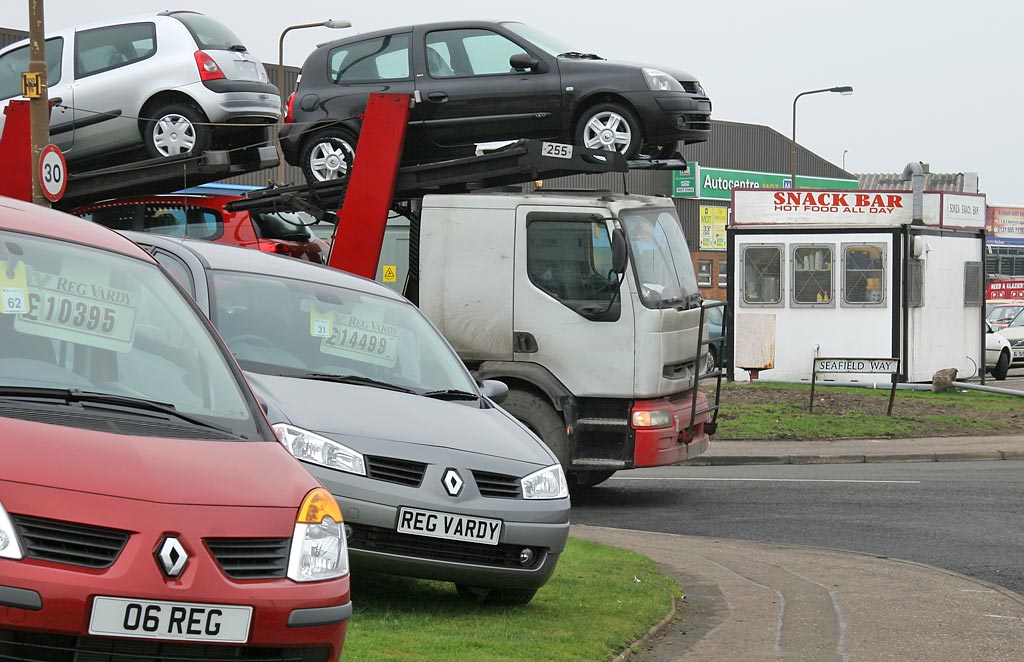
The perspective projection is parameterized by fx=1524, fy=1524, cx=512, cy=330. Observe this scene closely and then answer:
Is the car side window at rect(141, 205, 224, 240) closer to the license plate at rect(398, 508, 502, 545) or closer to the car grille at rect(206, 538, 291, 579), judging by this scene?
the license plate at rect(398, 508, 502, 545)

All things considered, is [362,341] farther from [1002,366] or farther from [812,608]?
[1002,366]

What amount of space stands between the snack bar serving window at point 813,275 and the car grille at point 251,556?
2396 centimetres

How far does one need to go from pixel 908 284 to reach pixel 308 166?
15.9 m

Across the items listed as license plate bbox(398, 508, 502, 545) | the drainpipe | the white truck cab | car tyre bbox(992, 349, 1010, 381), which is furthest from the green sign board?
license plate bbox(398, 508, 502, 545)

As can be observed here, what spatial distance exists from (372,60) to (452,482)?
7.60 m

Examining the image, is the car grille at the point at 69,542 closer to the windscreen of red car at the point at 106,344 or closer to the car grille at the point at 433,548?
the windscreen of red car at the point at 106,344

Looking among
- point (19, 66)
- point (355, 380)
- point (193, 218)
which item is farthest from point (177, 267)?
point (19, 66)

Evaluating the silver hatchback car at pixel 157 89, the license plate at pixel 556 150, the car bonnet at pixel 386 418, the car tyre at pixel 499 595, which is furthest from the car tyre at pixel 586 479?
the car bonnet at pixel 386 418

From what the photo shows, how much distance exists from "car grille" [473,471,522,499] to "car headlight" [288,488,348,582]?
2.58 m

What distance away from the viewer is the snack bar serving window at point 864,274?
2747 cm

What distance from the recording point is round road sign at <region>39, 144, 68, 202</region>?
46.3 ft

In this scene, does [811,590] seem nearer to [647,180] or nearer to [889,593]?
[889,593]

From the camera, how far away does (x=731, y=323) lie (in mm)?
28594

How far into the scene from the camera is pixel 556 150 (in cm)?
1323
